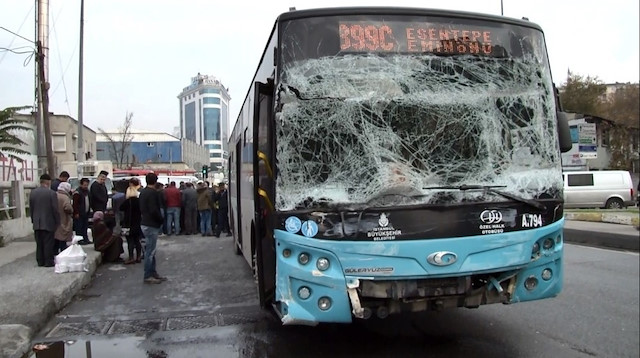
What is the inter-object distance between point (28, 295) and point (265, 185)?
4.20m

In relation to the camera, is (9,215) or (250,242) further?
(9,215)

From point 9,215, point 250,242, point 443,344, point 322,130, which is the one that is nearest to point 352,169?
point 322,130

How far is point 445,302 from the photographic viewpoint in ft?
15.0

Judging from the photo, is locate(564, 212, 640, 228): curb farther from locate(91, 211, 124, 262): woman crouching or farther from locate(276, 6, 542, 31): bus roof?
locate(91, 211, 124, 262): woman crouching

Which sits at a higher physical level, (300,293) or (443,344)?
(300,293)

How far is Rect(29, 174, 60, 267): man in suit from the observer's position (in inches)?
342

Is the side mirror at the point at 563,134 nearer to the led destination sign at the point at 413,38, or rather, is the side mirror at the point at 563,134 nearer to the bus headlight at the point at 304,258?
the led destination sign at the point at 413,38

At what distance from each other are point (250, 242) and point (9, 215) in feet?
31.6

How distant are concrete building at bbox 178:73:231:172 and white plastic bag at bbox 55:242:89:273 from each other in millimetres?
80449

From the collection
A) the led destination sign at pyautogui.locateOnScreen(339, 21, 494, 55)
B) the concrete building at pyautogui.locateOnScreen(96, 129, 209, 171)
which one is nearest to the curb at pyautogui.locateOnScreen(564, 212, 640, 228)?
the led destination sign at pyautogui.locateOnScreen(339, 21, 494, 55)

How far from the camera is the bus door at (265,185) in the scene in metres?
4.52

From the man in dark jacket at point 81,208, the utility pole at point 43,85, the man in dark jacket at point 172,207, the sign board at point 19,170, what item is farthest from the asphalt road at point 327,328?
the utility pole at point 43,85

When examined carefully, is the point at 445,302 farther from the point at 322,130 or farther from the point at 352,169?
the point at 322,130

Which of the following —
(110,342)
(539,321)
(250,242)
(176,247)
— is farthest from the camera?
(176,247)
